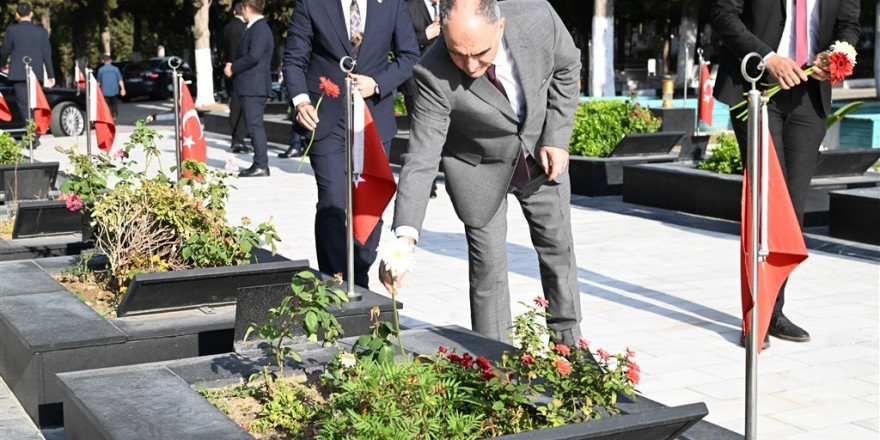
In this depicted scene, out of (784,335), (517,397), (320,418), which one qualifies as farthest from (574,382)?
(784,335)

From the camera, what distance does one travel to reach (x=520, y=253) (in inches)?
361

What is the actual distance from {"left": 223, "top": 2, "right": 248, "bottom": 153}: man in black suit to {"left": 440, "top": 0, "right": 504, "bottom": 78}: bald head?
11160 mm

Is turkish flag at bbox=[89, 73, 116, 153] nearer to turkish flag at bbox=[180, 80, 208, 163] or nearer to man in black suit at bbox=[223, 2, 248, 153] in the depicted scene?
turkish flag at bbox=[180, 80, 208, 163]

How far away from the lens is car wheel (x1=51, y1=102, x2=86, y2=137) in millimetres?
22859

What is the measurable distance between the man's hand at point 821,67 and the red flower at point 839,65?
0.05m

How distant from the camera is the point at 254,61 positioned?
14734 mm

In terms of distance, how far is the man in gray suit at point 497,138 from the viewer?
4320 millimetres

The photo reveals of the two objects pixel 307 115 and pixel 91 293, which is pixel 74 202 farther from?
pixel 307 115

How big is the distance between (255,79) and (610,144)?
450cm

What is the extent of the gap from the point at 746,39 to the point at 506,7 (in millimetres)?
1864

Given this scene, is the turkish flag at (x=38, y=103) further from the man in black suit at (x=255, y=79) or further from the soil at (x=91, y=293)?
the soil at (x=91, y=293)

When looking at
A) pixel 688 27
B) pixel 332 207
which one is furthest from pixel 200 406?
pixel 688 27

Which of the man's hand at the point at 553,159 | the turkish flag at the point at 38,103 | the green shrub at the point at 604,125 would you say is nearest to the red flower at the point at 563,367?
the man's hand at the point at 553,159

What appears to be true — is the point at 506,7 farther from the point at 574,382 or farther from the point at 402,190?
the point at 574,382
